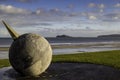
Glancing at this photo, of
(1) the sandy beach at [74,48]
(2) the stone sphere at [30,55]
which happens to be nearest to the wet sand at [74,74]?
(2) the stone sphere at [30,55]

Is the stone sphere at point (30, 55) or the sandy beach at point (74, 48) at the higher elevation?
the stone sphere at point (30, 55)

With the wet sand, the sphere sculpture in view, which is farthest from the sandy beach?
the sphere sculpture

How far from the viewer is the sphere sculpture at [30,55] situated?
15.1m

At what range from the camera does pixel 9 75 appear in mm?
16172

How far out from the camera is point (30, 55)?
593 inches

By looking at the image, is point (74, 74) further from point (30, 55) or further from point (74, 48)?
point (74, 48)

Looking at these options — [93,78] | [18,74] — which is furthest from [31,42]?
[93,78]

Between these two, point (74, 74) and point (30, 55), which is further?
point (74, 74)

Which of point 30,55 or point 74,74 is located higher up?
point 30,55

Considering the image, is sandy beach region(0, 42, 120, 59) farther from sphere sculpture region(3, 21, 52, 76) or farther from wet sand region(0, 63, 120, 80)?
sphere sculpture region(3, 21, 52, 76)

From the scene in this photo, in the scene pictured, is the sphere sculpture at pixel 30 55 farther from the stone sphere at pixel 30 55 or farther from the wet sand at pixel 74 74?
the wet sand at pixel 74 74

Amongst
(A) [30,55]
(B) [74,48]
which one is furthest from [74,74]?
(B) [74,48]

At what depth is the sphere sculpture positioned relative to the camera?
49.4 ft

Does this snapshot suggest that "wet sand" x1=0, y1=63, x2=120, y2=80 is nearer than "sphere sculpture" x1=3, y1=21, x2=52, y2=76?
Yes
